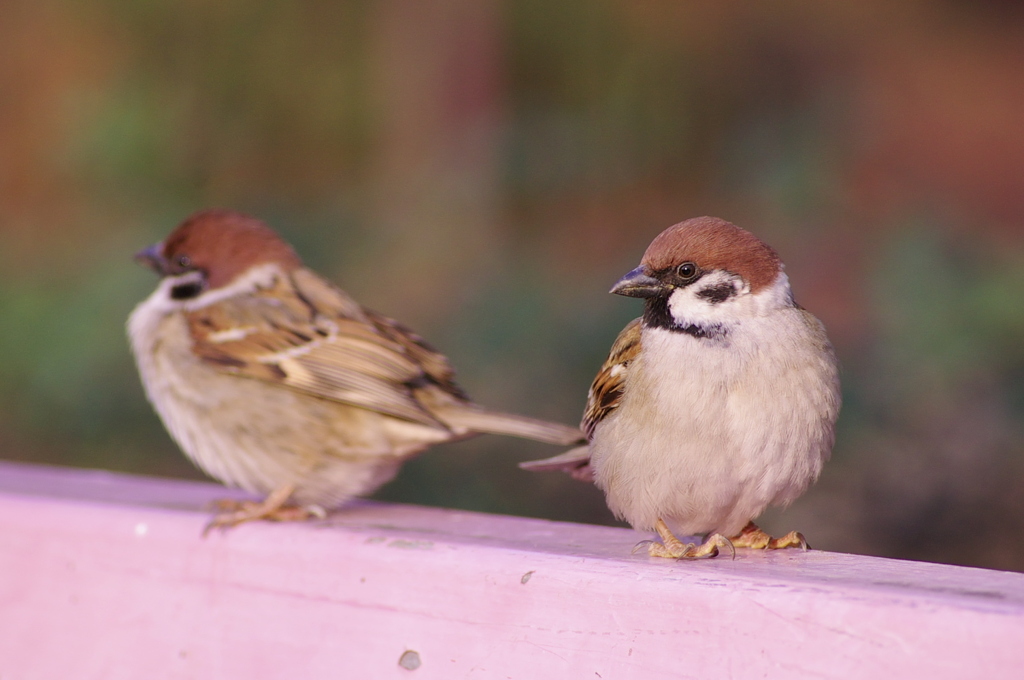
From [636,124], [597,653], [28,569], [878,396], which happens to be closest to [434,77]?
[636,124]

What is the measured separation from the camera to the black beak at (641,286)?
151cm

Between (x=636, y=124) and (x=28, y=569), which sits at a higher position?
(x=636, y=124)

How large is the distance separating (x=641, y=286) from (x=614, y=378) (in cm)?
16

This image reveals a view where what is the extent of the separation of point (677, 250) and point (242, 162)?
397 cm

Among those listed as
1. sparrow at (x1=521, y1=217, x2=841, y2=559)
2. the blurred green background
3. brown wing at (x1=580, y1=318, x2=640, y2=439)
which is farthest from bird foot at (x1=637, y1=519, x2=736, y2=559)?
the blurred green background

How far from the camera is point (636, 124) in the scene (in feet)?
15.7

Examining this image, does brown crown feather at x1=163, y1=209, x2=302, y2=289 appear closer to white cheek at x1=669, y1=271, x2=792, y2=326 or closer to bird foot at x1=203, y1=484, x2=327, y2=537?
bird foot at x1=203, y1=484, x2=327, y2=537

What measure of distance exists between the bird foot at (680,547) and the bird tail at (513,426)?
343 mm

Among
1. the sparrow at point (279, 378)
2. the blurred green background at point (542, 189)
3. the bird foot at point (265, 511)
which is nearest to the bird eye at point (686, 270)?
the sparrow at point (279, 378)

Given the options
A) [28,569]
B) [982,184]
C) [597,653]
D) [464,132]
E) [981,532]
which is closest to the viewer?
[597,653]

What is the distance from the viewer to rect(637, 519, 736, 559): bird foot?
1415mm

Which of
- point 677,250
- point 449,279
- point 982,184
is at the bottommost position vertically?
point 449,279

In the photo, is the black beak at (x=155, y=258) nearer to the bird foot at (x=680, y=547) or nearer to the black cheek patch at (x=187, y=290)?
the black cheek patch at (x=187, y=290)

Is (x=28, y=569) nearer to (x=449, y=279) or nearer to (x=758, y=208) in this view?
(x=449, y=279)
